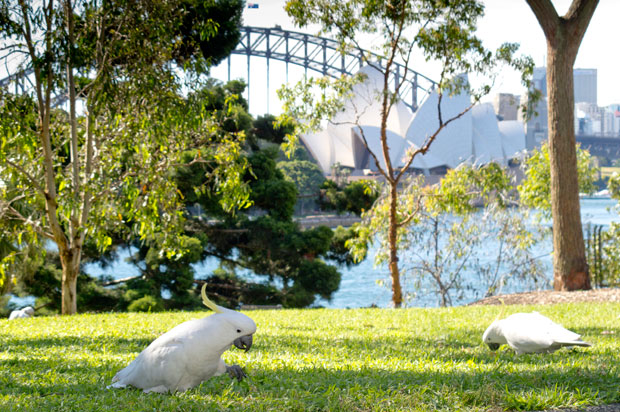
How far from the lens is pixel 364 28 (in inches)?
393

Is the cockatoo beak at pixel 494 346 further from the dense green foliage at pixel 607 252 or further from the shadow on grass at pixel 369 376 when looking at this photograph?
the dense green foliage at pixel 607 252

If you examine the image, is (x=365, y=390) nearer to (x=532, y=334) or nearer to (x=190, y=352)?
(x=190, y=352)

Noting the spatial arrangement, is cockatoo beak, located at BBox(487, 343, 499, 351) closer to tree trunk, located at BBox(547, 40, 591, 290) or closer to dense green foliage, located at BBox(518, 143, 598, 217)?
tree trunk, located at BBox(547, 40, 591, 290)

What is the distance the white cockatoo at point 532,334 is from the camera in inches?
146

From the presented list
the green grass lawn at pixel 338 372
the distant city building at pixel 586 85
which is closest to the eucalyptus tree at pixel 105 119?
the green grass lawn at pixel 338 372

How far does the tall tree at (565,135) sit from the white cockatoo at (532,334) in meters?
5.75

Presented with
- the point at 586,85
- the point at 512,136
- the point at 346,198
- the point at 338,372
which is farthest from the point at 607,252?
the point at 586,85

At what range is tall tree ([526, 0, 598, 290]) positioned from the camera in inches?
364

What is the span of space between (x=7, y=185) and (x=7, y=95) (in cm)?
212

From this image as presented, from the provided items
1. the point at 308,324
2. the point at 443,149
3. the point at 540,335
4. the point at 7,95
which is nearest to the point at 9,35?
the point at 7,95

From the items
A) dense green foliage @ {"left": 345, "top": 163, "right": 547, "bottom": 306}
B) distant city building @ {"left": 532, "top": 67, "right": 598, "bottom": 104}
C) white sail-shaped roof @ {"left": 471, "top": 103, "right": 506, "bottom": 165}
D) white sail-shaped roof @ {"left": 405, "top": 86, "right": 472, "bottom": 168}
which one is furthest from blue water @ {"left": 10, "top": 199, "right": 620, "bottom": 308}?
distant city building @ {"left": 532, "top": 67, "right": 598, "bottom": 104}

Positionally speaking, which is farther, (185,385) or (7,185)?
(7,185)

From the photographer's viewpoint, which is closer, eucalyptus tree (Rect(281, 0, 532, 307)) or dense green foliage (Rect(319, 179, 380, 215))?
eucalyptus tree (Rect(281, 0, 532, 307))

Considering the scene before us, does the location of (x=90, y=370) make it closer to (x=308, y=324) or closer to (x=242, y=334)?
(x=242, y=334)
